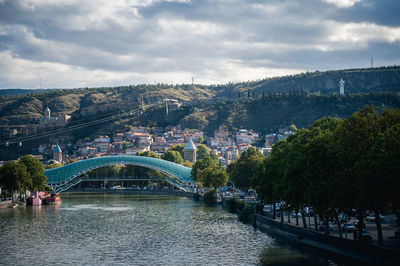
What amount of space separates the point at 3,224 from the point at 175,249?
16974mm

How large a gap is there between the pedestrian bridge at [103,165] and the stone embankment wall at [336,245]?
40.6m

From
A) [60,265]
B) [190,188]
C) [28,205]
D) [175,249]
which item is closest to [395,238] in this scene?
[175,249]

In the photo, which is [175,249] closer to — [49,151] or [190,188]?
[190,188]

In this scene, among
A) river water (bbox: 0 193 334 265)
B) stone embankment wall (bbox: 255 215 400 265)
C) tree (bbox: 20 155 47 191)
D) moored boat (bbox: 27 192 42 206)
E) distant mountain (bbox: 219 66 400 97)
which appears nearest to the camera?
stone embankment wall (bbox: 255 215 400 265)

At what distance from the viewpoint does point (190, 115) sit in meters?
162

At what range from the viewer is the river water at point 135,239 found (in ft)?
93.0

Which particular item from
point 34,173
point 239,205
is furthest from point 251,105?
point 239,205

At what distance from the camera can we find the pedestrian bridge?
77125 millimetres

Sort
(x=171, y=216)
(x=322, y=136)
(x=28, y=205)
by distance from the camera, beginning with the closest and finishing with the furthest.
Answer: (x=322, y=136) → (x=171, y=216) → (x=28, y=205)

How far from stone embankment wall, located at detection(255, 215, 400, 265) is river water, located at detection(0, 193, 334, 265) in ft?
2.82

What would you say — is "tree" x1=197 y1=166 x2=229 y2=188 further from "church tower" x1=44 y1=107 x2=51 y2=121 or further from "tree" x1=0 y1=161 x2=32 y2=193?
"church tower" x1=44 y1=107 x2=51 y2=121

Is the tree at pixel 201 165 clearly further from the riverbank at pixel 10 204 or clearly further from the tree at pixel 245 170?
the riverbank at pixel 10 204

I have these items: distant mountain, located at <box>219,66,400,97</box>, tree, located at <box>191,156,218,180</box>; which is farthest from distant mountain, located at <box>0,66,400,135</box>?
tree, located at <box>191,156,218,180</box>

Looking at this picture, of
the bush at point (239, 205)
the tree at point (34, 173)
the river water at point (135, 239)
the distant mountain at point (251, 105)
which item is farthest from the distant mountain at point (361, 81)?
the river water at point (135, 239)
